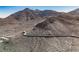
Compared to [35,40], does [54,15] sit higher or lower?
higher

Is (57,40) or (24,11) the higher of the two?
(24,11)

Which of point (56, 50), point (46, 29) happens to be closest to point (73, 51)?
point (56, 50)

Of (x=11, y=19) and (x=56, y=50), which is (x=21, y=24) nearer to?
(x=11, y=19)

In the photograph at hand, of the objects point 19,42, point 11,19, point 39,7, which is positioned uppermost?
point 39,7

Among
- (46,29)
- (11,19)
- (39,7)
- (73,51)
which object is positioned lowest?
(73,51)

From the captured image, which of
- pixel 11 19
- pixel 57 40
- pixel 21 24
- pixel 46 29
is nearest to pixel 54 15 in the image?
pixel 46 29
